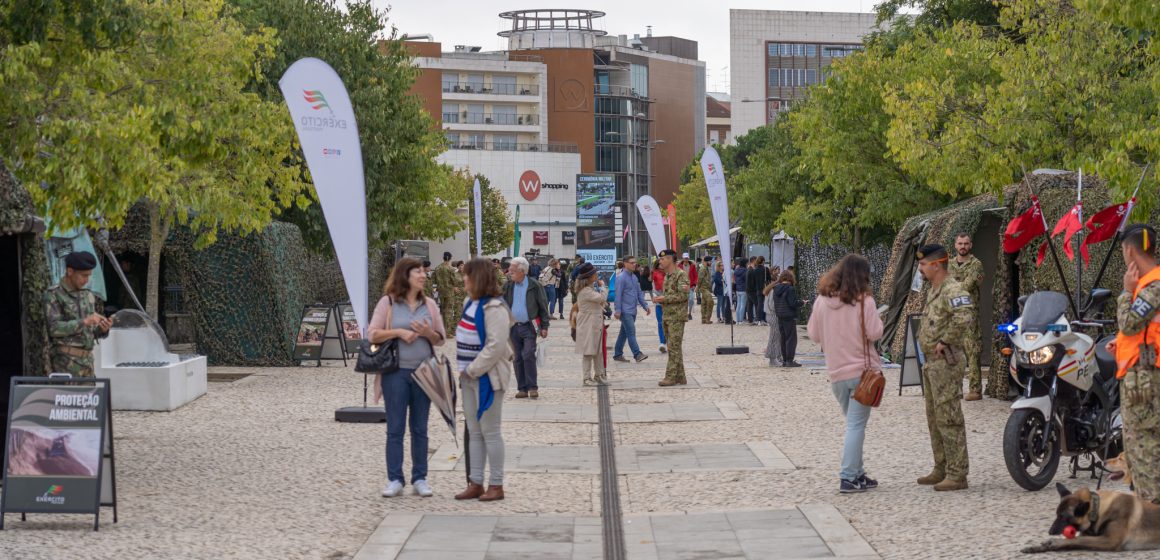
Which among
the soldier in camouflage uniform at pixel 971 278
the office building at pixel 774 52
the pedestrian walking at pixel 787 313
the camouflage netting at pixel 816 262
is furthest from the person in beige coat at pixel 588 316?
the office building at pixel 774 52

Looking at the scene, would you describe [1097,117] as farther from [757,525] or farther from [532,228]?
[532,228]

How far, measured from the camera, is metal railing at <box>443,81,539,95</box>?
119 m

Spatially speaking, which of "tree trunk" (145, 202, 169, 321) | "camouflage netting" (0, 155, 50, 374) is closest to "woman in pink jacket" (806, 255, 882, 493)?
"camouflage netting" (0, 155, 50, 374)

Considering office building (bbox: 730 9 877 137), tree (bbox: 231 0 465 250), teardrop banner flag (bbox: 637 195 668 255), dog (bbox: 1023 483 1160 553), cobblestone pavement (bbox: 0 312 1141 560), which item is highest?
office building (bbox: 730 9 877 137)

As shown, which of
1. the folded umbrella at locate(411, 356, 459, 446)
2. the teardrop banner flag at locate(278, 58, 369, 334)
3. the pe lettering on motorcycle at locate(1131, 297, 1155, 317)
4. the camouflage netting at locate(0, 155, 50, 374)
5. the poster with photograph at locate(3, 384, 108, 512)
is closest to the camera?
the pe lettering on motorcycle at locate(1131, 297, 1155, 317)

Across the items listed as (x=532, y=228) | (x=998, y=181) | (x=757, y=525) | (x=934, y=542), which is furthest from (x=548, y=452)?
(x=532, y=228)

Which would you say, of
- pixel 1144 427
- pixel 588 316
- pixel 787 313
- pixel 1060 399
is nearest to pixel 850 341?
pixel 1060 399

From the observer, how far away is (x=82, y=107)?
43.8 ft

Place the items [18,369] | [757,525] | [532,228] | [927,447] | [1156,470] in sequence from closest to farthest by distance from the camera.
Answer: [1156,470] → [757,525] → [18,369] → [927,447] → [532,228]

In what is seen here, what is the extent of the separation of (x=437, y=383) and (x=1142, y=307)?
4478 millimetres

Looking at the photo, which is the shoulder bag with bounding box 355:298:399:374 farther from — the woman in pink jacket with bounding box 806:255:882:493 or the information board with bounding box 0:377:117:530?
the woman in pink jacket with bounding box 806:255:882:493

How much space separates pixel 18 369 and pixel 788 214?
85.8 ft

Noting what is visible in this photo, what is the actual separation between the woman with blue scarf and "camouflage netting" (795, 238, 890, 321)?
23.2 meters

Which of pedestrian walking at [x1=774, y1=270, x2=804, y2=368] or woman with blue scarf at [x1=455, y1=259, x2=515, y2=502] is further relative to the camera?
pedestrian walking at [x1=774, y1=270, x2=804, y2=368]
